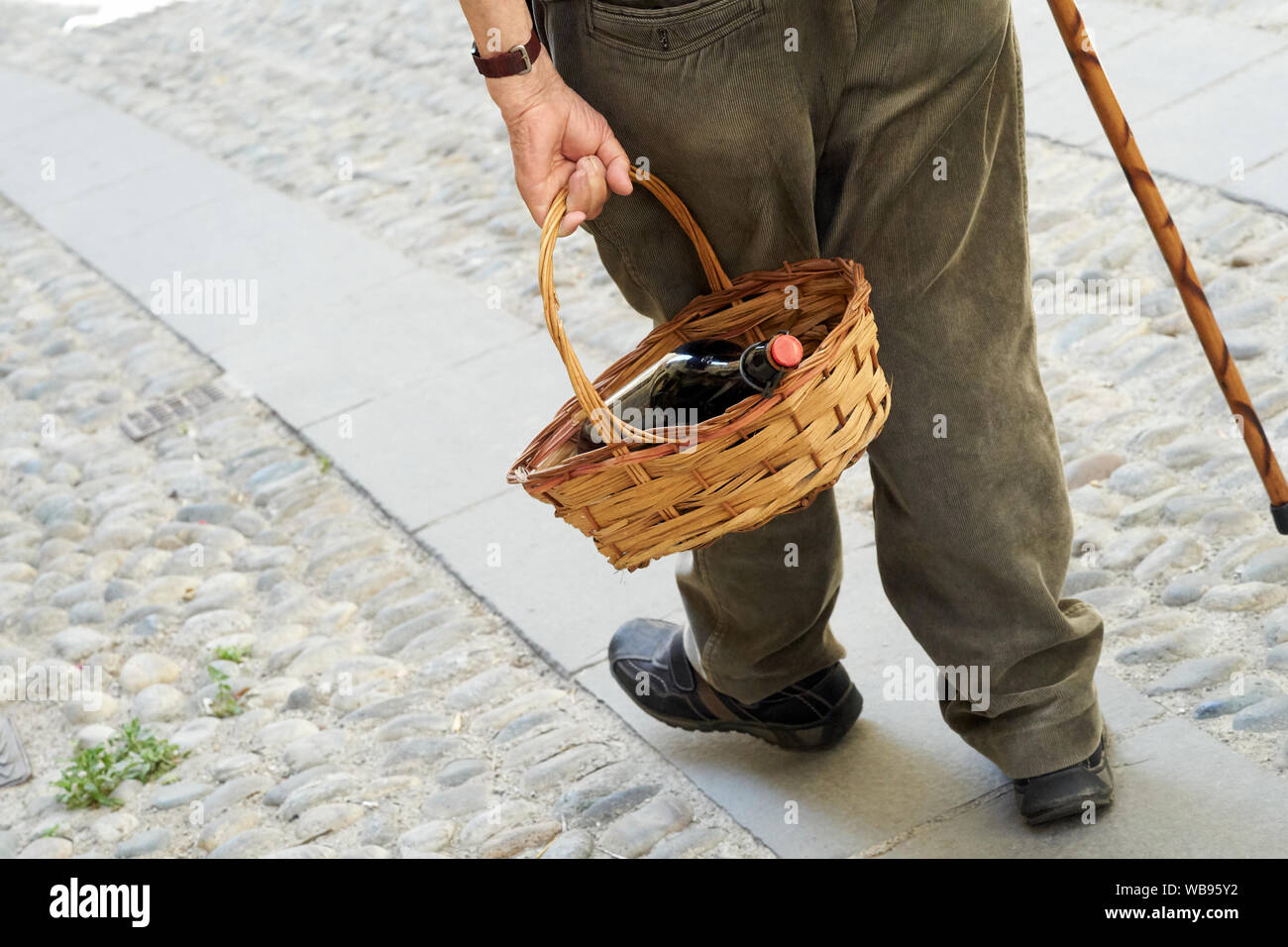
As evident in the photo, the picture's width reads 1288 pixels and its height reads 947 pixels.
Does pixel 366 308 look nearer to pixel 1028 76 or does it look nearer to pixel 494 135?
pixel 494 135

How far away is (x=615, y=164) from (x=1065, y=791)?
1.32m

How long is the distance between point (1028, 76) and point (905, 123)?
148 inches

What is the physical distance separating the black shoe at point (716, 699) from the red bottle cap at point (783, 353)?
1.01 metres

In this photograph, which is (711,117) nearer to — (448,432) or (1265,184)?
(448,432)

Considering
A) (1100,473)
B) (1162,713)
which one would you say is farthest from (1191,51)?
(1162,713)

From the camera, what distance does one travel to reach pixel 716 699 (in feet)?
9.65

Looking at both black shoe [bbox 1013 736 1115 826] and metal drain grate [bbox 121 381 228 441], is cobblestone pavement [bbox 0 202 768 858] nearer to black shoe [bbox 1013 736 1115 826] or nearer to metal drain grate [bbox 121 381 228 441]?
metal drain grate [bbox 121 381 228 441]

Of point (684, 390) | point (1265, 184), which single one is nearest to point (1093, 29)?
point (1265, 184)

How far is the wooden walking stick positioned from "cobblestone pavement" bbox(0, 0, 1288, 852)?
0.58 meters

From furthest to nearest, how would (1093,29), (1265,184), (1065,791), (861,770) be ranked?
(1093,29) < (1265,184) < (861,770) < (1065,791)

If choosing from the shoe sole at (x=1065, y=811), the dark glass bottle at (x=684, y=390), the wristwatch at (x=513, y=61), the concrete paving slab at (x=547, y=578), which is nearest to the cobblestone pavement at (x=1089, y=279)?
the shoe sole at (x=1065, y=811)

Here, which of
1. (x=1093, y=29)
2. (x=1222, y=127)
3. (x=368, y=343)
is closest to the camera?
(x=1222, y=127)

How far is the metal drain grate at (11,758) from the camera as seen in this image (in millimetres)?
3404

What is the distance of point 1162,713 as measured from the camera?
2824 mm
